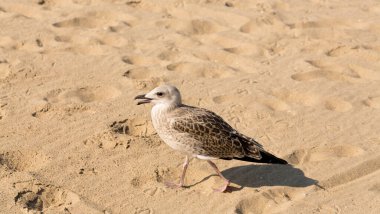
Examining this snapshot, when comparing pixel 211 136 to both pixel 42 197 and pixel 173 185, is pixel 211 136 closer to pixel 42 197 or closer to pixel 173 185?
pixel 173 185

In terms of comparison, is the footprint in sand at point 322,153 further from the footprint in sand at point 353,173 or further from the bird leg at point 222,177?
the bird leg at point 222,177

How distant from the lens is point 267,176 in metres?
6.09

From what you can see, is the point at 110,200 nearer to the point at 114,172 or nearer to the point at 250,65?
the point at 114,172

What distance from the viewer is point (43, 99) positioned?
23.4ft

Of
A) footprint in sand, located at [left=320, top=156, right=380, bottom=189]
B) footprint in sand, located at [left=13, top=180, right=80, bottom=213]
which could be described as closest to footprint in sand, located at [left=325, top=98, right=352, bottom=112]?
footprint in sand, located at [left=320, top=156, right=380, bottom=189]

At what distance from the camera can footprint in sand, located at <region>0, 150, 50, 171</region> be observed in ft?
19.7

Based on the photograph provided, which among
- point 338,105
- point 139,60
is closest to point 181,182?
point 338,105

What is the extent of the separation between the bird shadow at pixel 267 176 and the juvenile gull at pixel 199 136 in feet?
0.83

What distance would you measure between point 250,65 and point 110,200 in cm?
326

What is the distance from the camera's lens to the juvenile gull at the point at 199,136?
5.74 meters

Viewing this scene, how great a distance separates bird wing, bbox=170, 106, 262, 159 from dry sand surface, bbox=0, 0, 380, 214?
37cm

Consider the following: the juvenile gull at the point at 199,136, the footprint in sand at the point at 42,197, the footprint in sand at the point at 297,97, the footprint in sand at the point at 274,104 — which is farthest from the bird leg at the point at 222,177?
the footprint in sand at the point at 297,97

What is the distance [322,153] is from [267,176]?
28.3 inches

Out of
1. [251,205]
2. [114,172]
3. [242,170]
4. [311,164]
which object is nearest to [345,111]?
[311,164]
